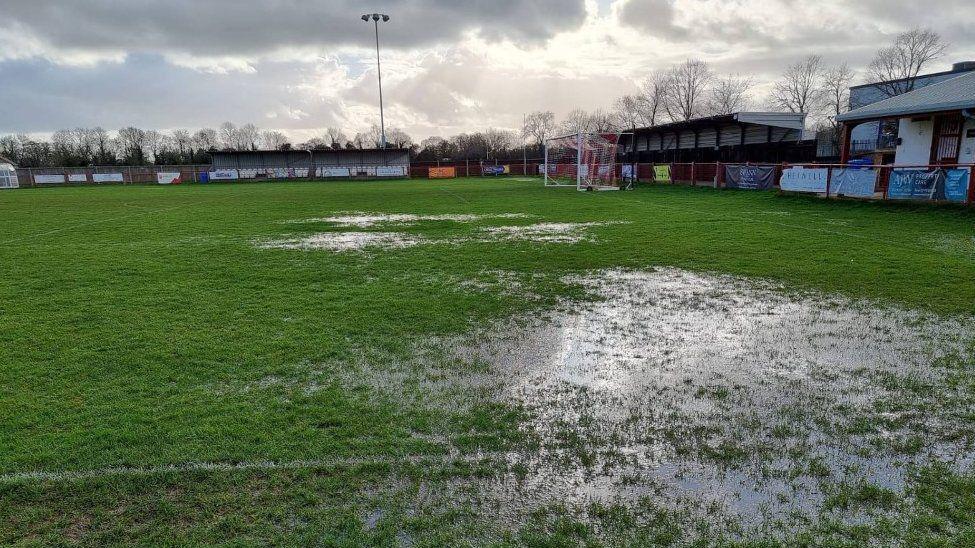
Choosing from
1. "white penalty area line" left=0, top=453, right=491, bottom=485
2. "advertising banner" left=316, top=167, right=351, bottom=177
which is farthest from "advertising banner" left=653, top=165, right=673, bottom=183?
"advertising banner" left=316, top=167, right=351, bottom=177

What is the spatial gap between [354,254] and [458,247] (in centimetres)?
223

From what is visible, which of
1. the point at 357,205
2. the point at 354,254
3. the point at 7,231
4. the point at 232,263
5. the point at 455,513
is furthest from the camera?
the point at 357,205

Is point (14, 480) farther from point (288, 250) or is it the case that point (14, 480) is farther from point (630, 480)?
point (288, 250)

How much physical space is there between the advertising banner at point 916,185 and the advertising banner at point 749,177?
24.9ft

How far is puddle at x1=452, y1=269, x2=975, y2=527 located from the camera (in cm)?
349

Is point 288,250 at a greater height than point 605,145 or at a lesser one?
lesser

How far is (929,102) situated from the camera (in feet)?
67.8

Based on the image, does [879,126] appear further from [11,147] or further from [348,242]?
[11,147]

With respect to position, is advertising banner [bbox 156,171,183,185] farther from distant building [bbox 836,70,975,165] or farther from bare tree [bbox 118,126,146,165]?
distant building [bbox 836,70,975,165]

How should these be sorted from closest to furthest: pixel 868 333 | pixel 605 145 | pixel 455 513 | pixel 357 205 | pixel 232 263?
pixel 455 513
pixel 868 333
pixel 232 263
pixel 357 205
pixel 605 145

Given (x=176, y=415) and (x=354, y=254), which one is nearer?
(x=176, y=415)

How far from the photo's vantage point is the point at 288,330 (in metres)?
6.55

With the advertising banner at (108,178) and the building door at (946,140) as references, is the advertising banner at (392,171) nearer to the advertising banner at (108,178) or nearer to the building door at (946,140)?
the advertising banner at (108,178)

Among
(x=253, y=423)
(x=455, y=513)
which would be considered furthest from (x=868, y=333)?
(x=253, y=423)
